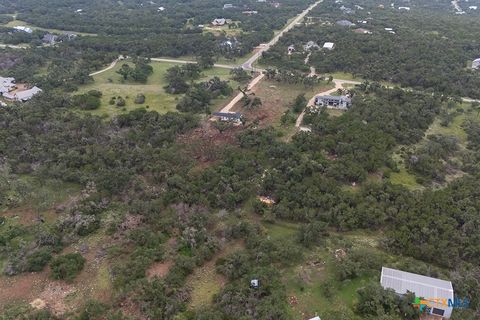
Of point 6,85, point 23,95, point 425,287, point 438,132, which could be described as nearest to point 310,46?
point 438,132

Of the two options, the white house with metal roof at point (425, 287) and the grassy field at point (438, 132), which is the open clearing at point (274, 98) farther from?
the white house with metal roof at point (425, 287)

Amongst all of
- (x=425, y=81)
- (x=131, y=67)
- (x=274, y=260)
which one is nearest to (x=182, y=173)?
(x=274, y=260)

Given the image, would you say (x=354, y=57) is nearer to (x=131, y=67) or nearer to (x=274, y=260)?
(x=131, y=67)

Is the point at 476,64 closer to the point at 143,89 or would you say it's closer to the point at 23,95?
the point at 143,89

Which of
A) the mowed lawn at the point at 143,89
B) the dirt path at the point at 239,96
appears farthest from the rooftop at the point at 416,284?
the mowed lawn at the point at 143,89

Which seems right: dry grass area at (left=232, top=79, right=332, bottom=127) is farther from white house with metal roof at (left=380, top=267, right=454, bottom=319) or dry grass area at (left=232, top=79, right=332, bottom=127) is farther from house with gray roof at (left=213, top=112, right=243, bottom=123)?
white house with metal roof at (left=380, top=267, right=454, bottom=319)

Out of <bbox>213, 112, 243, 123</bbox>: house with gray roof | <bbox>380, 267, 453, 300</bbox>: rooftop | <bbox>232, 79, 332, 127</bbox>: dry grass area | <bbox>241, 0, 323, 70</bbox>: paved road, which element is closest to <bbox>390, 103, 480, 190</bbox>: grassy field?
<bbox>380, 267, 453, 300</bbox>: rooftop

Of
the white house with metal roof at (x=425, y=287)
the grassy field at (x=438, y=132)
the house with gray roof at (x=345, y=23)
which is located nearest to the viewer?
the white house with metal roof at (x=425, y=287)
